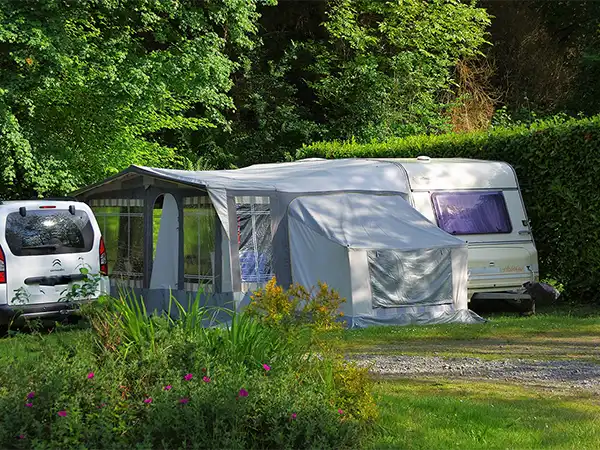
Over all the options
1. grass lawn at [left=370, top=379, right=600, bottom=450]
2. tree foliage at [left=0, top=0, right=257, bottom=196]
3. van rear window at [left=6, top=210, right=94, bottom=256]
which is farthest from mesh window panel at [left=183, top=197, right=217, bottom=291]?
tree foliage at [left=0, top=0, right=257, bottom=196]

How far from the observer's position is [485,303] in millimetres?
14477

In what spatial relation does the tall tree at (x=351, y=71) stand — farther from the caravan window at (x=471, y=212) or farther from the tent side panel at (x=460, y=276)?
the tent side panel at (x=460, y=276)

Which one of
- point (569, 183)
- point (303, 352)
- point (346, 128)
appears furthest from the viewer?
point (346, 128)

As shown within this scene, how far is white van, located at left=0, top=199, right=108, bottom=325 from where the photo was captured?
11.8 meters

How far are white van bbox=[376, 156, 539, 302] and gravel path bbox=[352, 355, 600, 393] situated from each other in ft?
14.8

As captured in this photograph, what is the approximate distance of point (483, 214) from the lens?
14.5 metres

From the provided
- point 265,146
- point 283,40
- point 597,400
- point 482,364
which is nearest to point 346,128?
point 265,146

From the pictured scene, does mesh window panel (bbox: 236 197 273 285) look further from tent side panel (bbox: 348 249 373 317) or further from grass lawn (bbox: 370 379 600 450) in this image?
grass lawn (bbox: 370 379 600 450)

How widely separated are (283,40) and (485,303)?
1705cm

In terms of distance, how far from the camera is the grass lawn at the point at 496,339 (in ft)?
33.1

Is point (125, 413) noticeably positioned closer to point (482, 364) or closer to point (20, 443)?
point (20, 443)

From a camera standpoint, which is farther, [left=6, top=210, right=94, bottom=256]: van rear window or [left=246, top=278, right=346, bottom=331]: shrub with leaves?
[left=6, top=210, right=94, bottom=256]: van rear window

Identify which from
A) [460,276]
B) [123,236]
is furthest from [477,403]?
[123,236]

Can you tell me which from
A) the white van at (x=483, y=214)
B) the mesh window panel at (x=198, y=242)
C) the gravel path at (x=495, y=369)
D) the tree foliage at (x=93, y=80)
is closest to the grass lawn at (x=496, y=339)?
the gravel path at (x=495, y=369)
